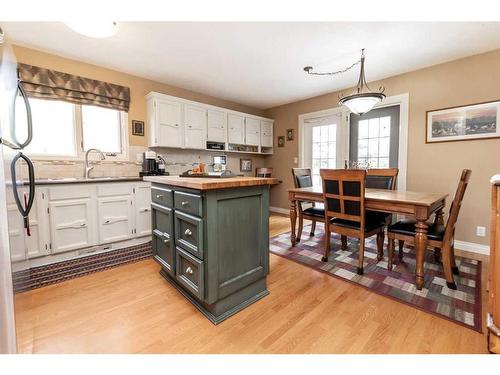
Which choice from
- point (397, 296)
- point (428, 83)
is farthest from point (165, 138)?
point (428, 83)

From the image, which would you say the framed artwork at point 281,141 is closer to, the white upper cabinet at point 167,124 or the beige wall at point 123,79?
the beige wall at point 123,79

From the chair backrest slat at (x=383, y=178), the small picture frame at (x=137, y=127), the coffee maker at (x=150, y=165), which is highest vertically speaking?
the small picture frame at (x=137, y=127)

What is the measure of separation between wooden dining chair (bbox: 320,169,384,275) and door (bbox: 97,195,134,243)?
231 cm

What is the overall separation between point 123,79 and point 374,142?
3884 millimetres

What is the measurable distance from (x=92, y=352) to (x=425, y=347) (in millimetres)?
1818

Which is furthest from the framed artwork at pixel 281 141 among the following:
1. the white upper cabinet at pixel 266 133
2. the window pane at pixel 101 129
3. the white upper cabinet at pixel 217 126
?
the window pane at pixel 101 129

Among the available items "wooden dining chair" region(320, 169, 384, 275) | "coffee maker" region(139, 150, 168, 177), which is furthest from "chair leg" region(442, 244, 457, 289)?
"coffee maker" region(139, 150, 168, 177)

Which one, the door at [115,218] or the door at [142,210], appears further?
the door at [142,210]

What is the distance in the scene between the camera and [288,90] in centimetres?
384

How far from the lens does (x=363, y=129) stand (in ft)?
12.0

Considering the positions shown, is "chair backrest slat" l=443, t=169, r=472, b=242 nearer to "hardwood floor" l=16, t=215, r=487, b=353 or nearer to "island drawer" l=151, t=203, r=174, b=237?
"hardwood floor" l=16, t=215, r=487, b=353

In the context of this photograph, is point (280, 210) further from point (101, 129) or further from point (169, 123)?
point (101, 129)

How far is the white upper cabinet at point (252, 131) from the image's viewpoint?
447cm
